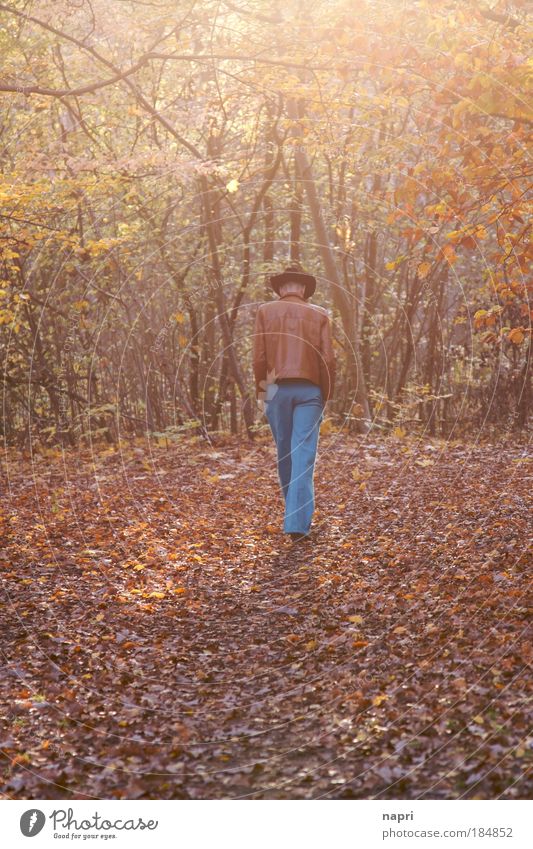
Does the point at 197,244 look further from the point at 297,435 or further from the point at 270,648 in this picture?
the point at 270,648

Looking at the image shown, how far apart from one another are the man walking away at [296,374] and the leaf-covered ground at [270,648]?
71 centimetres

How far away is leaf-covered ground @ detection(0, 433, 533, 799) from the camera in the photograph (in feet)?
15.4

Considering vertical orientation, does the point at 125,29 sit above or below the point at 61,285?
above

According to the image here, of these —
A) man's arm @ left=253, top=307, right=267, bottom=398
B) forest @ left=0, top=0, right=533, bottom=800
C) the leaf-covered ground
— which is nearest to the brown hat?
man's arm @ left=253, top=307, right=267, bottom=398

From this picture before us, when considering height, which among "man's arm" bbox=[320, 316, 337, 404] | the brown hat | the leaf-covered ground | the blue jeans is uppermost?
the brown hat

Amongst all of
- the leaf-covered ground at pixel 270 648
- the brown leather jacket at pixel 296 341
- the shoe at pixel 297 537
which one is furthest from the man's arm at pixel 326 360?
the leaf-covered ground at pixel 270 648

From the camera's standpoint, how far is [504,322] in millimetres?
17594

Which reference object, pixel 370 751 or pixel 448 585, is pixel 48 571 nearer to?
pixel 448 585

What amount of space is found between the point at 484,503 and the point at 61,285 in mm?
11051

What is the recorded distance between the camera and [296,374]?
29.0 feet

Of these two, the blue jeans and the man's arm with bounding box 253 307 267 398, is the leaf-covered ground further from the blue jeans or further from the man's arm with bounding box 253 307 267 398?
the man's arm with bounding box 253 307 267 398

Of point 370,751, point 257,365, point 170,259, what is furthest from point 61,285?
point 370,751

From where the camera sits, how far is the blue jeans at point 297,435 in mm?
8859

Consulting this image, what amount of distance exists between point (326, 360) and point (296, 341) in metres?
0.34
